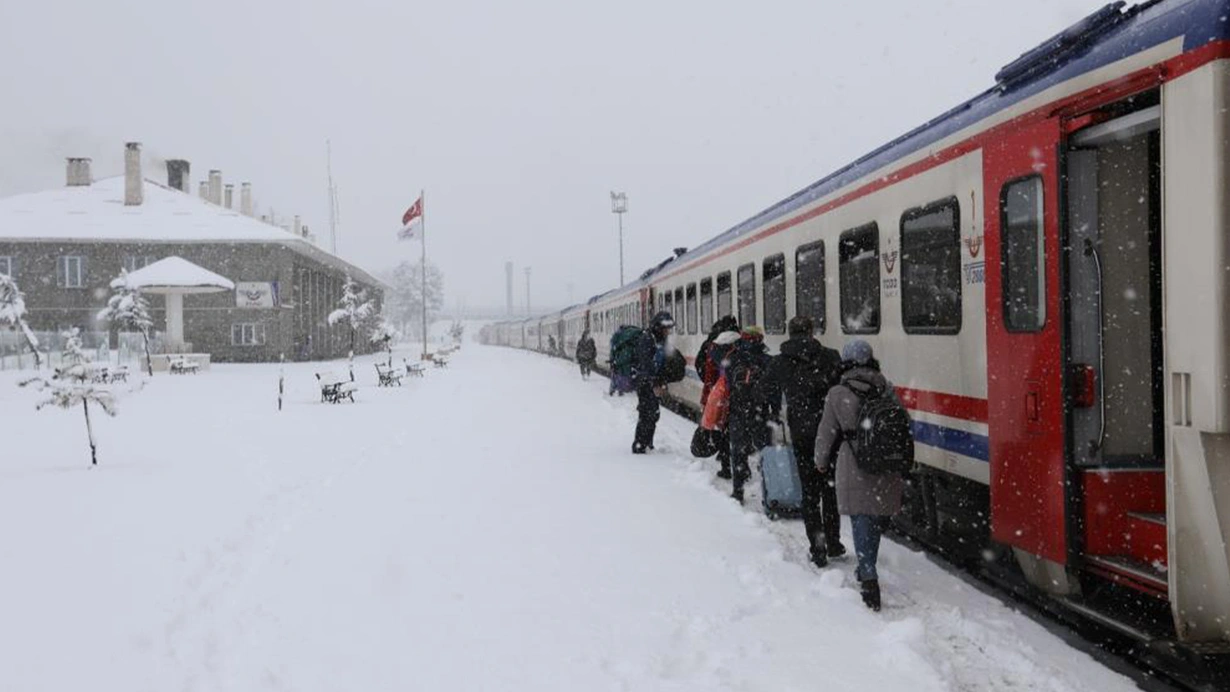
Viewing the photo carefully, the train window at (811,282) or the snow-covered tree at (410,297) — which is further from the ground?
the snow-covered tree at (410,297)

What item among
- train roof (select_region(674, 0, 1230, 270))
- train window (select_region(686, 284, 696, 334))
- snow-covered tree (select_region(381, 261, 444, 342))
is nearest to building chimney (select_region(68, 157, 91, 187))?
train window (select_region(686, 284, 696, 334))

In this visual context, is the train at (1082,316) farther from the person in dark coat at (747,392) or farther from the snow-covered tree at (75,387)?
the snow-covered tree at (75,387)

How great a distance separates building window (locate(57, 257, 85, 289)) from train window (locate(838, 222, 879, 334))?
146ft

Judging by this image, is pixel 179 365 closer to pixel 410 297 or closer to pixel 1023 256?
pixel 1023 256

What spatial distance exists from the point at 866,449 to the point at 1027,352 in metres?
1.12

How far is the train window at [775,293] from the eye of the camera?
10977 millimetres

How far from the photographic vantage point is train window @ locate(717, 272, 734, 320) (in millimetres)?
14086

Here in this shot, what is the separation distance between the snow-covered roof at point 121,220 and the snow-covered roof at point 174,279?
8.37 metres

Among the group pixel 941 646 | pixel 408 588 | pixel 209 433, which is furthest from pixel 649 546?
pixel 209 433

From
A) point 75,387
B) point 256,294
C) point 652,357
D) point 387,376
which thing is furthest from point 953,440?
point 256,294

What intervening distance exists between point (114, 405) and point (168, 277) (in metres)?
23.4

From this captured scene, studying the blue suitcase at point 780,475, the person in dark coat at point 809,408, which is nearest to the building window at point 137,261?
the blue suitcase at point 780,475

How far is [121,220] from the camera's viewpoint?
44219 millimetres

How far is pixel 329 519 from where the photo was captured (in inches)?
325
